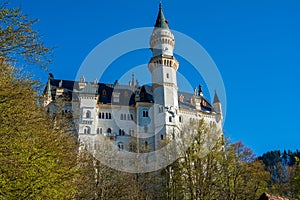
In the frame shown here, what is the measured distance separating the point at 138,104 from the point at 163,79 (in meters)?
5.67

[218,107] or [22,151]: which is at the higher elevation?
[218,107]

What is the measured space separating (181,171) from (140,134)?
30.0m

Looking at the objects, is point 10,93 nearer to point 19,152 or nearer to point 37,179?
point 19,152

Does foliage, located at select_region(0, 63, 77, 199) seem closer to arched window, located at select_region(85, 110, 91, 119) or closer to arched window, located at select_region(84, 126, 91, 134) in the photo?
arched window, located at select_region(84, 126, 91, 134)

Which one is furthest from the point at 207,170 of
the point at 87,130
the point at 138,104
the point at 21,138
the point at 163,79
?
the point at 163,79

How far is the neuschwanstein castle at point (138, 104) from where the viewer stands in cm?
4865

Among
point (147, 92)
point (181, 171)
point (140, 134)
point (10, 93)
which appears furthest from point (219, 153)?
point (147, 92)

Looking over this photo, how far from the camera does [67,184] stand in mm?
11750

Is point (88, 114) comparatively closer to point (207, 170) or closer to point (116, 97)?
point (116, 97)

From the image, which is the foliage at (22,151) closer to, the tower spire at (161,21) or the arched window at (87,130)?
the arched window at (87,130)

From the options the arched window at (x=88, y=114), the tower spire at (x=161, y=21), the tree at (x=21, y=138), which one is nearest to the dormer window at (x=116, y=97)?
the arched window at (x=88, y=114)

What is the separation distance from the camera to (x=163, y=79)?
173 ft

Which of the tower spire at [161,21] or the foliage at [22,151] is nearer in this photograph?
the foliage at [22,151]

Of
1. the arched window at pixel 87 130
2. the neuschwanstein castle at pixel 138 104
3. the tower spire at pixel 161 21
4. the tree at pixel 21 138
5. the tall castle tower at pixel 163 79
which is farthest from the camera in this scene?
the tower spire at pixel 161 21
